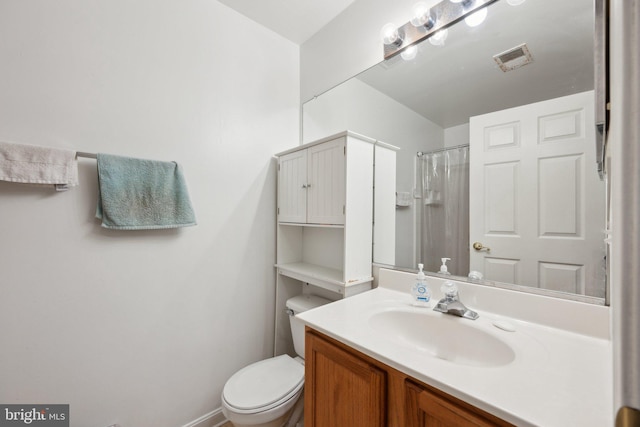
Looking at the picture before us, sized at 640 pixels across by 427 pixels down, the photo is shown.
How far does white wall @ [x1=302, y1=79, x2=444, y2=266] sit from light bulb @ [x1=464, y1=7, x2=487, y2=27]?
0.44 meters

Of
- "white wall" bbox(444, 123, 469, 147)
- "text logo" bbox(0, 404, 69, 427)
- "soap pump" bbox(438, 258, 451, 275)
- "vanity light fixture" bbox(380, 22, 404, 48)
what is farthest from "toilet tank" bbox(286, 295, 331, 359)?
"vanity light fixture" bbox(380, 22, 404, 48)

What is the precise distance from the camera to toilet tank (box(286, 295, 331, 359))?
1.59 metres

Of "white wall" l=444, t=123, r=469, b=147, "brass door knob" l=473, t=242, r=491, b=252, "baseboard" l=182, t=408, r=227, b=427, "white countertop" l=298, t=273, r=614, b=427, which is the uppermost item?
"white wall" l=444, t=123, r=469, b=147

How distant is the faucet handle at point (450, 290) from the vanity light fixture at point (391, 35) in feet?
4.14

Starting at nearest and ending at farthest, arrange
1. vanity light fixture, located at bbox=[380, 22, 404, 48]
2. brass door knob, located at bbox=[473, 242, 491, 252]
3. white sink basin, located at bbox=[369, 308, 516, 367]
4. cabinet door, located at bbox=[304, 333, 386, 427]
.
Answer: cabinet door, located at bbox=[304, 333, 386, 427] < white sink basin, located at bbox=[369, 308, 516, 367] < brass door knob, located at bbox=[473, 242, 491, 252] < vanity light fixture, located at bbox=[380, 22, 404, 48]

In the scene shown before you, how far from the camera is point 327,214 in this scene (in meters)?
1.49

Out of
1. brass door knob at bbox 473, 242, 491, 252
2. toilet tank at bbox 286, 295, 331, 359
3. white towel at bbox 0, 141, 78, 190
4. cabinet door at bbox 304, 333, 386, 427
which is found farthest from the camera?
toilet tank at bbox 286, 295, 331, 359

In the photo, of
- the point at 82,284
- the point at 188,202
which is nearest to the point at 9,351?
the point at 82,284

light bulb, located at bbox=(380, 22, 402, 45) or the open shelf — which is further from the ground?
light bulb, located at bbox=(380, 22, 402, 45)

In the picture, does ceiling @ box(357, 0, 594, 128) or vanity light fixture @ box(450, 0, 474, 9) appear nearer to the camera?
ceiling @ box(357, 0, 594, 128)

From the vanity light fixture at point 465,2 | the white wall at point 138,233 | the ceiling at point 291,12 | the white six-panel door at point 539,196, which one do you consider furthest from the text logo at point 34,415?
the vanity light fixture at point 465,2

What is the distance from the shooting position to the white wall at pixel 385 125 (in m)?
1.40

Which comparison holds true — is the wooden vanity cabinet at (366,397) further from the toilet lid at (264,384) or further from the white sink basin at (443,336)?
the toilet lid at (264,384)

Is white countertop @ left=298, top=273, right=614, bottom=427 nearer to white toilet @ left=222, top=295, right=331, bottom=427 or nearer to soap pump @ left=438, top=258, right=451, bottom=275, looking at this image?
soap pump @ left=438, top=258, right=451, bottom=275
